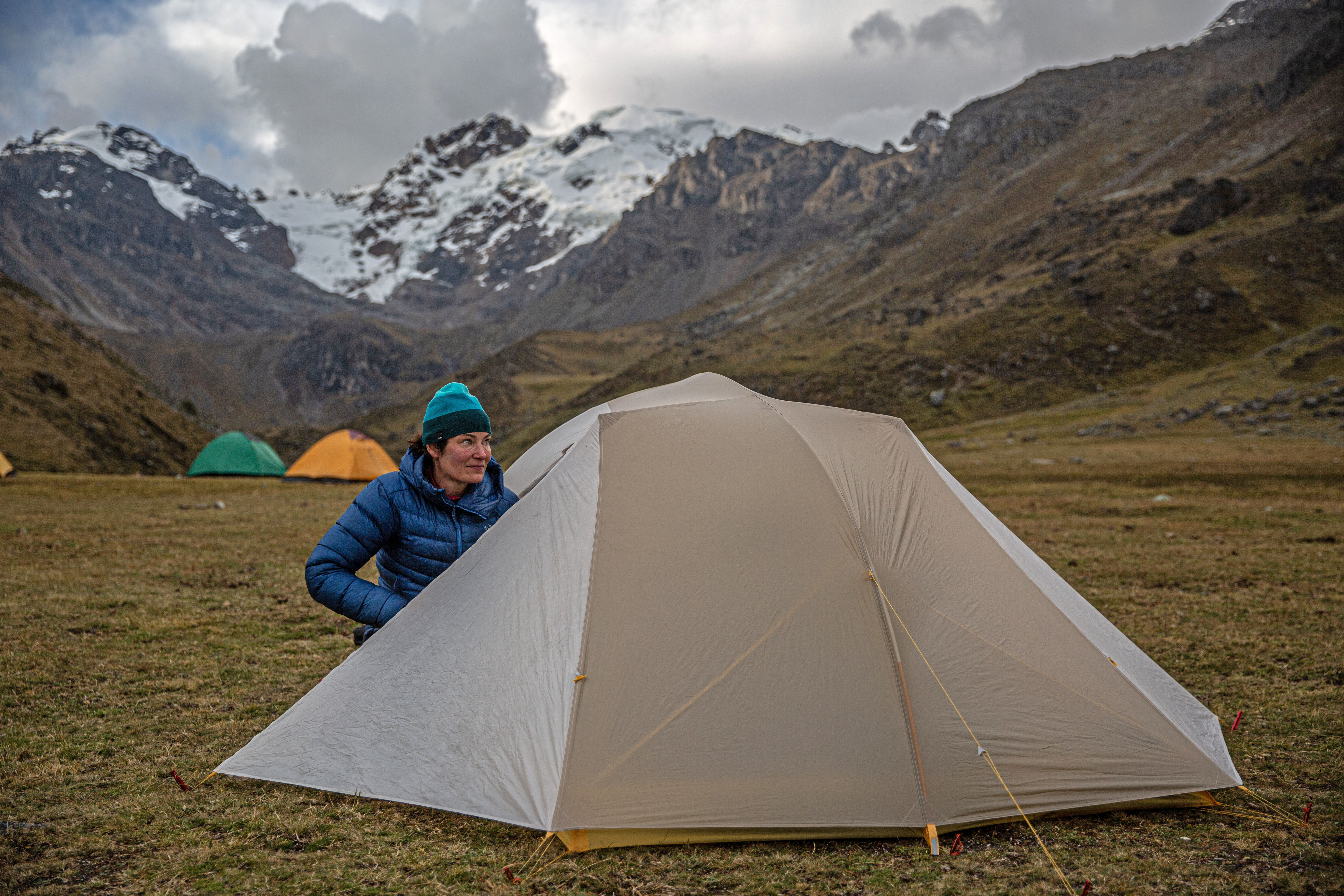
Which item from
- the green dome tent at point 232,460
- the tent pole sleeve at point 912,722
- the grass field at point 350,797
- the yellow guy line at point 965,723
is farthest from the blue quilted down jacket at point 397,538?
the green dome tent at point 232,460

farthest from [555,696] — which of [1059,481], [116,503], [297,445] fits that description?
[297,445]

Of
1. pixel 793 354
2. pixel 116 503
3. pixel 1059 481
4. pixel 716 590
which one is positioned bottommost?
pixel 1059 481

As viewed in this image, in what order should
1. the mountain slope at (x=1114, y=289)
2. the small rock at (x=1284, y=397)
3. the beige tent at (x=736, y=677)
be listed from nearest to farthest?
the beige tent at (x=736, y=677) < the small rock at (x=1284, y=397) < the mountain slope at (x=1114, y=289)

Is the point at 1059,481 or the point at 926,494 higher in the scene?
the point at 926,494

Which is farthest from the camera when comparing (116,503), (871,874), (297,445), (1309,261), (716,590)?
(297,445)

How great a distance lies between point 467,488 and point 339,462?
106 feet

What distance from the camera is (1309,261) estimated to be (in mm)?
86750

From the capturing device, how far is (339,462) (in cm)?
3606

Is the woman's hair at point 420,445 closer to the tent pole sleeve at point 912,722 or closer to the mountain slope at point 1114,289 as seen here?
the tent pole sleeve at point 912,722

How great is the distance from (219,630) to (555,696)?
6868mm

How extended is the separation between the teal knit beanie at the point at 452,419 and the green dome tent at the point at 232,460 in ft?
127

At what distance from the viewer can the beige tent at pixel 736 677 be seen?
5.33 meters

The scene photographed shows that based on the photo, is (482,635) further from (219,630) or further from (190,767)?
(219,630)

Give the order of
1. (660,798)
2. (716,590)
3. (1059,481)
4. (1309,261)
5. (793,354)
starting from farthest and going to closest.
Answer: (793,354)
(1309,261)
(1059,481)
(716,590)
(660,798)
